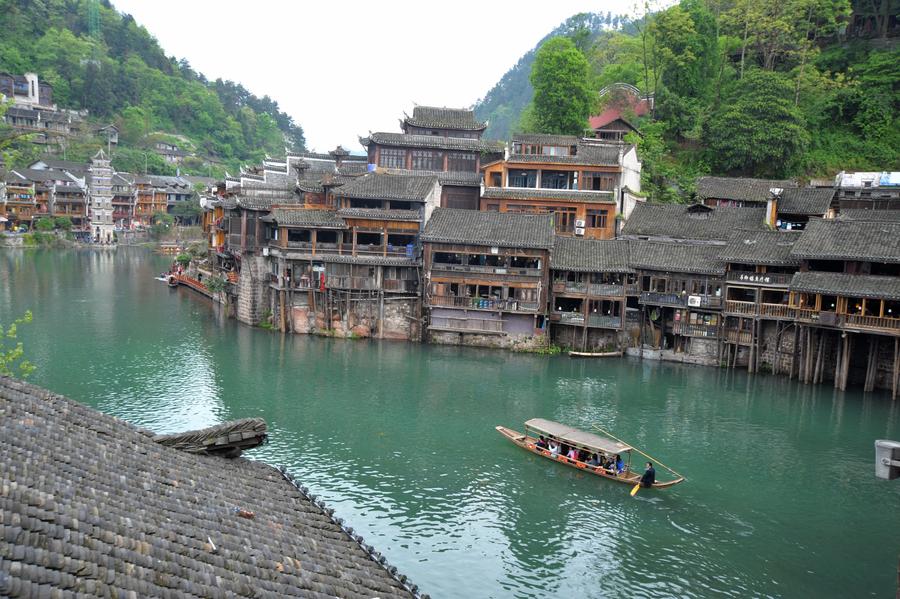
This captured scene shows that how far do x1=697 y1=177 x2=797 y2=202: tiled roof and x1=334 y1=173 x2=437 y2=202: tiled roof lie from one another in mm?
21441

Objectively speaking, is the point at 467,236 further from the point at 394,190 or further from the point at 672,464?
the point at 672,464

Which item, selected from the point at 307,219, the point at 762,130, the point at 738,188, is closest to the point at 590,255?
the point at 738,188

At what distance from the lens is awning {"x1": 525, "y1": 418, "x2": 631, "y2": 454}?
27219 mm

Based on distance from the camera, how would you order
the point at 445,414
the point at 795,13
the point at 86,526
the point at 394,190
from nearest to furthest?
the point at 86,526
the point at 445,414
the point at 394,190
the point at 795,13

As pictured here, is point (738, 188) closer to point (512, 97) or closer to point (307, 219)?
point (307, 219)

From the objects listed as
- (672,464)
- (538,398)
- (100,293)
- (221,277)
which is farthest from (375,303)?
(100,293)

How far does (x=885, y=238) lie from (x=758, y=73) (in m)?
27.9

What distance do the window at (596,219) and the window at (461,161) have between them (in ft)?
42.3

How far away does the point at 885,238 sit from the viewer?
3922cm

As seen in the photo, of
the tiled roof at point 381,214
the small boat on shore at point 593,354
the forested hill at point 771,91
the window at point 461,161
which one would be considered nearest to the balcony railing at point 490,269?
the tiled roof at point 381,214

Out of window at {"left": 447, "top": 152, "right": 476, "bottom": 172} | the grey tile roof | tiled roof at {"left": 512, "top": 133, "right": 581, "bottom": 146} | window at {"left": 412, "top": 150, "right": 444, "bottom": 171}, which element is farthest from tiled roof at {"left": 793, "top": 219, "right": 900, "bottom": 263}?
window at {"left": 412, "top": 150, "right": 444, "bottom": 171}

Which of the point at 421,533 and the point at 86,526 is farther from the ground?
the point at 86,526

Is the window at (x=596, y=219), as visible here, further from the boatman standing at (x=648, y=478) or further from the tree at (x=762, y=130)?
the boatman standing at (x=648, y=478)

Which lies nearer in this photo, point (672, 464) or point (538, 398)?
A: point (672, 464)
